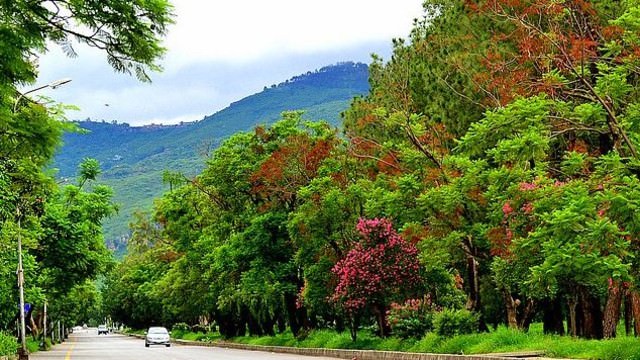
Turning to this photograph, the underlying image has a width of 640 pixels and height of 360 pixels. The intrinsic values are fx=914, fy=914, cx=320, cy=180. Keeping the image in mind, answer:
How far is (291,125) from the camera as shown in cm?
4816

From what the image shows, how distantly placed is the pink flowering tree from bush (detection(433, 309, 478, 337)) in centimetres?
365

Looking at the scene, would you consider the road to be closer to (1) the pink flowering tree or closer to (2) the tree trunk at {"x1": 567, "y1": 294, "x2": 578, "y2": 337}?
(1) the pink flowering tree

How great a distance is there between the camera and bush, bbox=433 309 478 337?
29.2 metres

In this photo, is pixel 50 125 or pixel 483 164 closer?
pixel 50 125

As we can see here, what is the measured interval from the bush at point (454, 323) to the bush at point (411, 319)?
5.52 feet

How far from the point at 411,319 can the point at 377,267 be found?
2.39 meters

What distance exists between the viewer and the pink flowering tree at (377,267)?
32656 millimetres

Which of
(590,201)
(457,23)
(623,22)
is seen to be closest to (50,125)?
(590,201)

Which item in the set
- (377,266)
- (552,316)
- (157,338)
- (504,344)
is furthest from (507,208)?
(157,338)

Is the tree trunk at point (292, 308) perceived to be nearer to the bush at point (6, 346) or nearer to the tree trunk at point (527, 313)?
the tree trunk at point (527, 313)

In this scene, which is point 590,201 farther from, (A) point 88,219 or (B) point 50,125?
(A) point 88,219

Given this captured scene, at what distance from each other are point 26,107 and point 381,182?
71.5ft

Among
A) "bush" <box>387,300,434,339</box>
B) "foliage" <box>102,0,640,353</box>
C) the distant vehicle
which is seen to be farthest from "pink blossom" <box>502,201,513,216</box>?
the distant vehicle

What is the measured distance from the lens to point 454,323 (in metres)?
29.2
